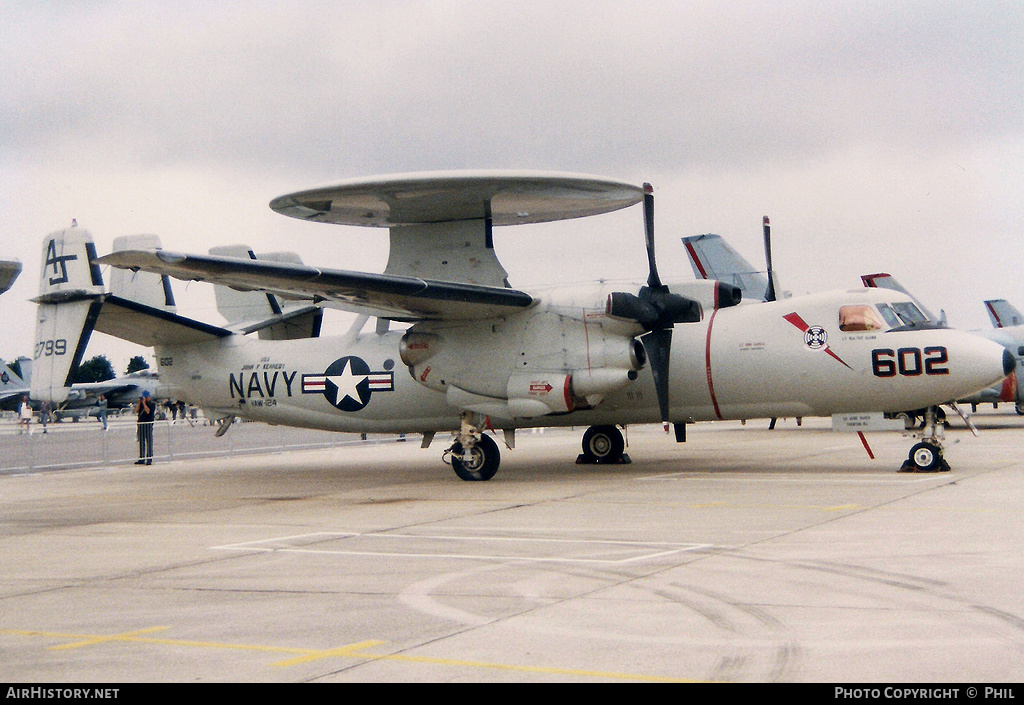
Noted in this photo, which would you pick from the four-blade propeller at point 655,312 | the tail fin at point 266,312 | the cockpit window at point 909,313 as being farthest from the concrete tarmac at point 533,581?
the tail fin at point 266,312

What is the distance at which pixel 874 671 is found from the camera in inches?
218

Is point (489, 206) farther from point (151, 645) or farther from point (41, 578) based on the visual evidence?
point (151, 645)

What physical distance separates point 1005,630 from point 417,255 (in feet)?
50.4

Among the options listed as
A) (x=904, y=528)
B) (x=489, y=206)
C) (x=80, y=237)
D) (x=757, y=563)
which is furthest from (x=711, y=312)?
(x=80, y=237)

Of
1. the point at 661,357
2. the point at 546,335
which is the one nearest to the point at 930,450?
the point at 661,357

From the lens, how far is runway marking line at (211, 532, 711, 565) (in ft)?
32.5

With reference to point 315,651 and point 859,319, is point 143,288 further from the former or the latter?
point 315,651

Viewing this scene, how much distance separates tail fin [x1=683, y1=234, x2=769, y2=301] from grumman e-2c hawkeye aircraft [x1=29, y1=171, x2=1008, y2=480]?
715 inches

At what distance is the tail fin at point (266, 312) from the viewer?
77.3 ft

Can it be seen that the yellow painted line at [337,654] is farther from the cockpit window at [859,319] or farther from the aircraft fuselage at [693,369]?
the cockpit window at [859,319]

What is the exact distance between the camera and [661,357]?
1825 centimetres

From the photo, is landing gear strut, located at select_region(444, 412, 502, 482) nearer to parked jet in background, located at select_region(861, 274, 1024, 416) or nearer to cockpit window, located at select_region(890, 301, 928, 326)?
cockpit window, located at select_region(890, 301, 928, 326)

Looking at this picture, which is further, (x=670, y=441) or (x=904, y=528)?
(x=670, y=441)

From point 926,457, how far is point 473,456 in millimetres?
8373
